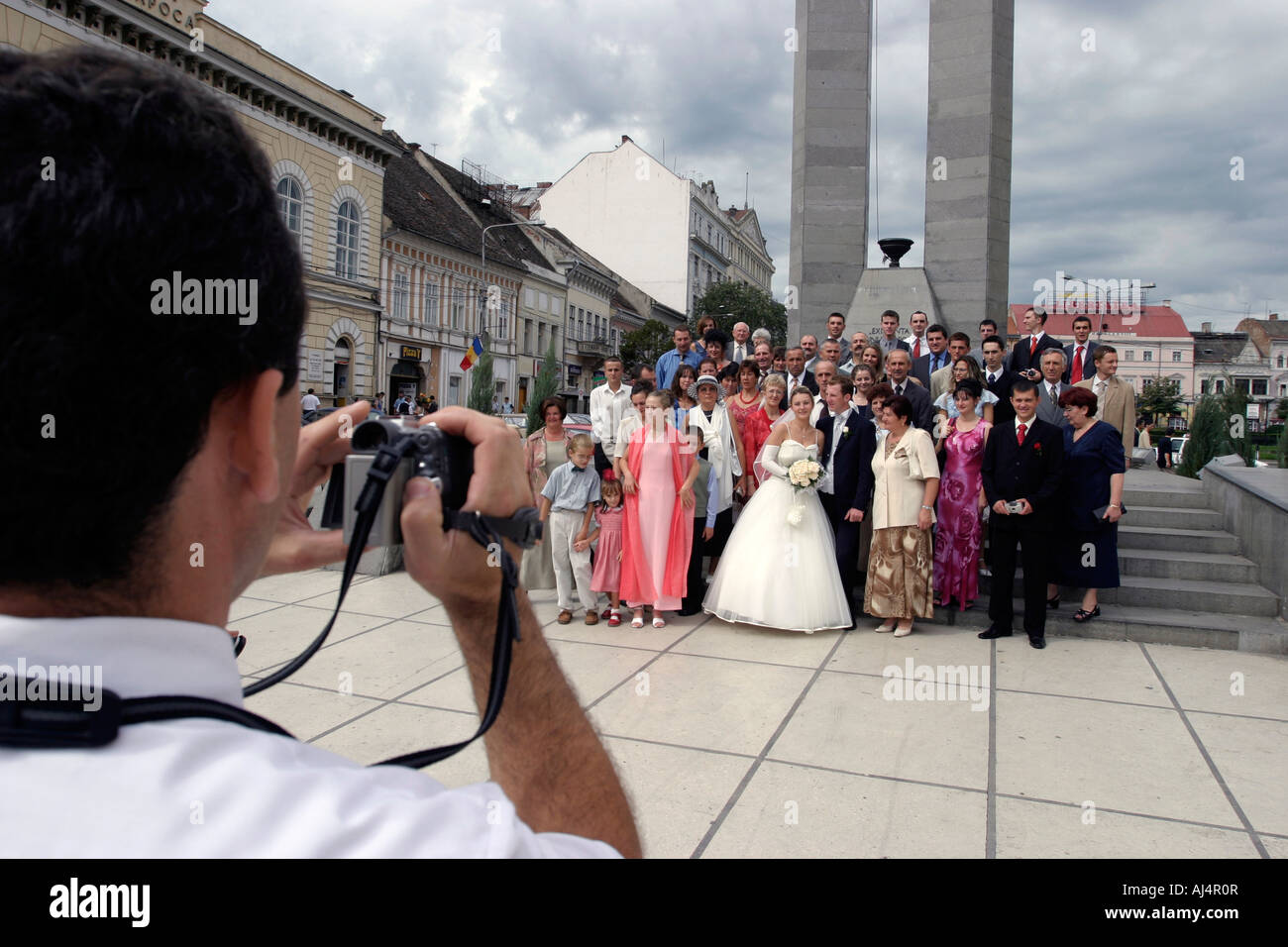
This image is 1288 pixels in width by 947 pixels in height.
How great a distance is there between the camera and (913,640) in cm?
716

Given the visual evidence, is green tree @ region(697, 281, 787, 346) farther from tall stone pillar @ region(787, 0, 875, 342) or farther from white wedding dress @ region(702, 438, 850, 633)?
white wedding dress @ region(702, 438, 850, 633)

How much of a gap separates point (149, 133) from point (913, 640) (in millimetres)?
7198

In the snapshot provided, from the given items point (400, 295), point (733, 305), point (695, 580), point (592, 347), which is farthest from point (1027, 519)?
point (592, 347)

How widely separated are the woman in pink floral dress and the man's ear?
769cm

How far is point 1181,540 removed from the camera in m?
8.80

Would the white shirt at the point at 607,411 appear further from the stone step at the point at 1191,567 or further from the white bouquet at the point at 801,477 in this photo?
the stone step at the point at 1191,567

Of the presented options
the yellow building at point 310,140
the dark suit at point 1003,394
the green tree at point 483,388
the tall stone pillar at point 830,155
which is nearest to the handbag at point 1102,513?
the dark suit at point 1003,394

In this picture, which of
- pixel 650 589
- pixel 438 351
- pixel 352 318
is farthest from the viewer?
pixel 438 351

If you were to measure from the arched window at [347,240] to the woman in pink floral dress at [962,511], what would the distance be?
2939cm

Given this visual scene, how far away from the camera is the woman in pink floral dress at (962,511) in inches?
305

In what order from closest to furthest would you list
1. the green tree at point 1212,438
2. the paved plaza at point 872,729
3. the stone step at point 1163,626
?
the paved plaza at point 872,729 → the stone step at point 1163,626 → the green tree at point 1212,438

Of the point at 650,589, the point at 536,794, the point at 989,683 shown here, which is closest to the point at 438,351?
the point at 650,589

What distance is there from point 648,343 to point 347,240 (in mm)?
23090

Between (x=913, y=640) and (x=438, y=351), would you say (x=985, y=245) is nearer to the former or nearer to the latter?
(x=913, y=640)
